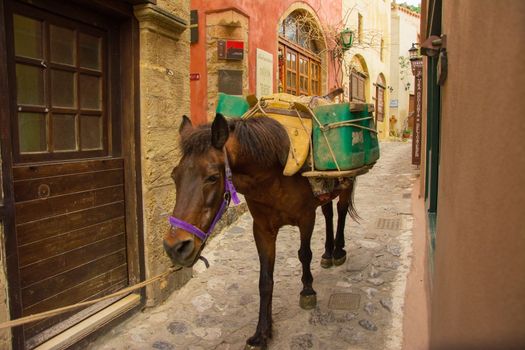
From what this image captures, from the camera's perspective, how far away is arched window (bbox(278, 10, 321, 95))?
8844mm

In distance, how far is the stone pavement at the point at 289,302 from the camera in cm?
303

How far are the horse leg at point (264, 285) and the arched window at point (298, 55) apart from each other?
5.94 m

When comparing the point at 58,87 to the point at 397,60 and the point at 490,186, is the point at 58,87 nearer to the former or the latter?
the point at 490,186

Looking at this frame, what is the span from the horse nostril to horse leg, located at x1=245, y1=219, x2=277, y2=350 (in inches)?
38.6

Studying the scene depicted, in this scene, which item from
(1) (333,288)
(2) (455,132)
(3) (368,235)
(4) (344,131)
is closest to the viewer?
(2) (455,132)

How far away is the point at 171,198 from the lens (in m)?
3.82

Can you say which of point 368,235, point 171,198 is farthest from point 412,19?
point 171,198

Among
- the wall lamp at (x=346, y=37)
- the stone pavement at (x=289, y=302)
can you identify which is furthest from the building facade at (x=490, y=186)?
the wall lamp at (x=346, y=37)

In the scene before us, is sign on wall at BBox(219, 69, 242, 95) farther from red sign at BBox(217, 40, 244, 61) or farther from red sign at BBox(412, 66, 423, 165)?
red sign at BBox(412, 66, 423, 165)

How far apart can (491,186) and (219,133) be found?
1.44 m

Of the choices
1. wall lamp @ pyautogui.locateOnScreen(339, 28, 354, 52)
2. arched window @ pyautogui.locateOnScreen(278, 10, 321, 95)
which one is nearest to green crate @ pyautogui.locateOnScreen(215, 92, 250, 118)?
arched window @ pyautogui.locateOnScreen(278, 10, 321, 95)

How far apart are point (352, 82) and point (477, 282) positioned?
12.8 m

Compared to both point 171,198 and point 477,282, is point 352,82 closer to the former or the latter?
point 171,198

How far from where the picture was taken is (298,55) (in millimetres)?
9773
